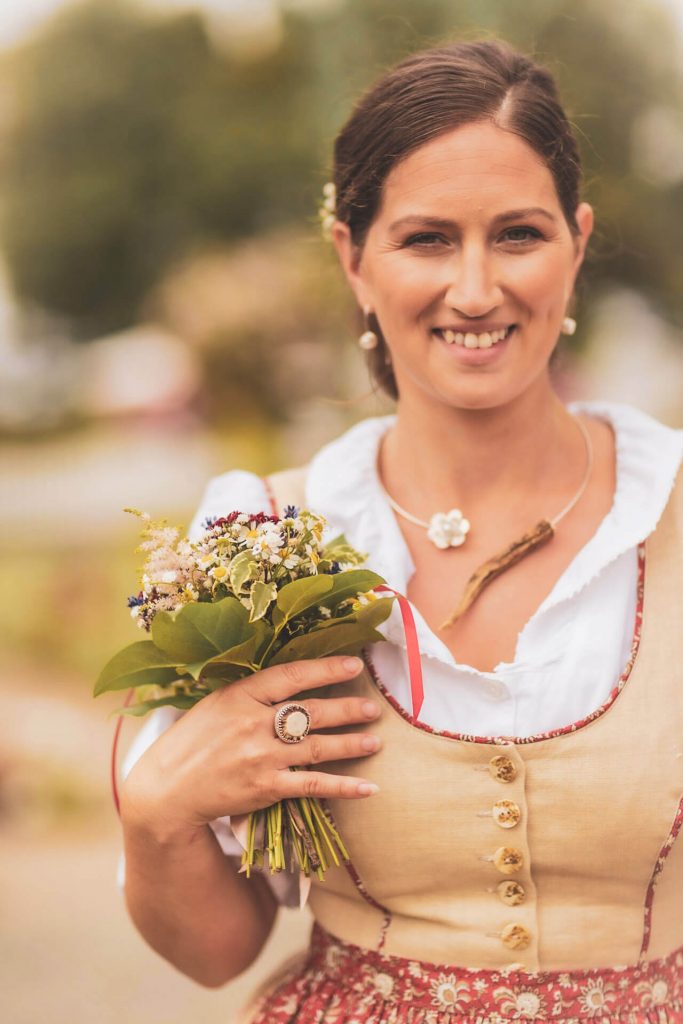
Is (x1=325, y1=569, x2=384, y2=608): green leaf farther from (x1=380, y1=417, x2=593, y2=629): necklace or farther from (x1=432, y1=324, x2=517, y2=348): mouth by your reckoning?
(x1=432, y1=324, x2=517, y2=348): mouth

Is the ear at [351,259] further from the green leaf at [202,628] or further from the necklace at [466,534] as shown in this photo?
the green leaf at [202,628]

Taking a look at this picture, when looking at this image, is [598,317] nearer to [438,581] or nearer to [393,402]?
[393,402]

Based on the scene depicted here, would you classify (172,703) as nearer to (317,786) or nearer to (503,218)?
(317,786)

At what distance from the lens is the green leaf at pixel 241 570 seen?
1530 millimetres

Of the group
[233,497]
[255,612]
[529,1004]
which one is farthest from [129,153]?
[529,1004]

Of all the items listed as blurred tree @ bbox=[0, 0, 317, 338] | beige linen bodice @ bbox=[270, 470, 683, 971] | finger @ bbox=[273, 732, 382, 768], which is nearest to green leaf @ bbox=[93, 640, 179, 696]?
finger @ bbox=[273, 732, 382, 768]

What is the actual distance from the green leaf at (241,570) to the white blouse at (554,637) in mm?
296

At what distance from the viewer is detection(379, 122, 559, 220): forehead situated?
170 centimetres

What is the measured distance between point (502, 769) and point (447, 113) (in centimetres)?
98

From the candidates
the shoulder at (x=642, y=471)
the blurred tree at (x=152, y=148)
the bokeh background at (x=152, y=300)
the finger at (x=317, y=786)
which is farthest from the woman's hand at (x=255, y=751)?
the blurred tree at (x=152, y=148)

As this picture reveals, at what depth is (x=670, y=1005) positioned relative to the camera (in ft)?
5.62

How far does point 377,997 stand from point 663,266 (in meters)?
4.77

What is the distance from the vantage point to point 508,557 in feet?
6.02

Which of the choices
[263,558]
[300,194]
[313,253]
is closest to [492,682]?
[263,558]
